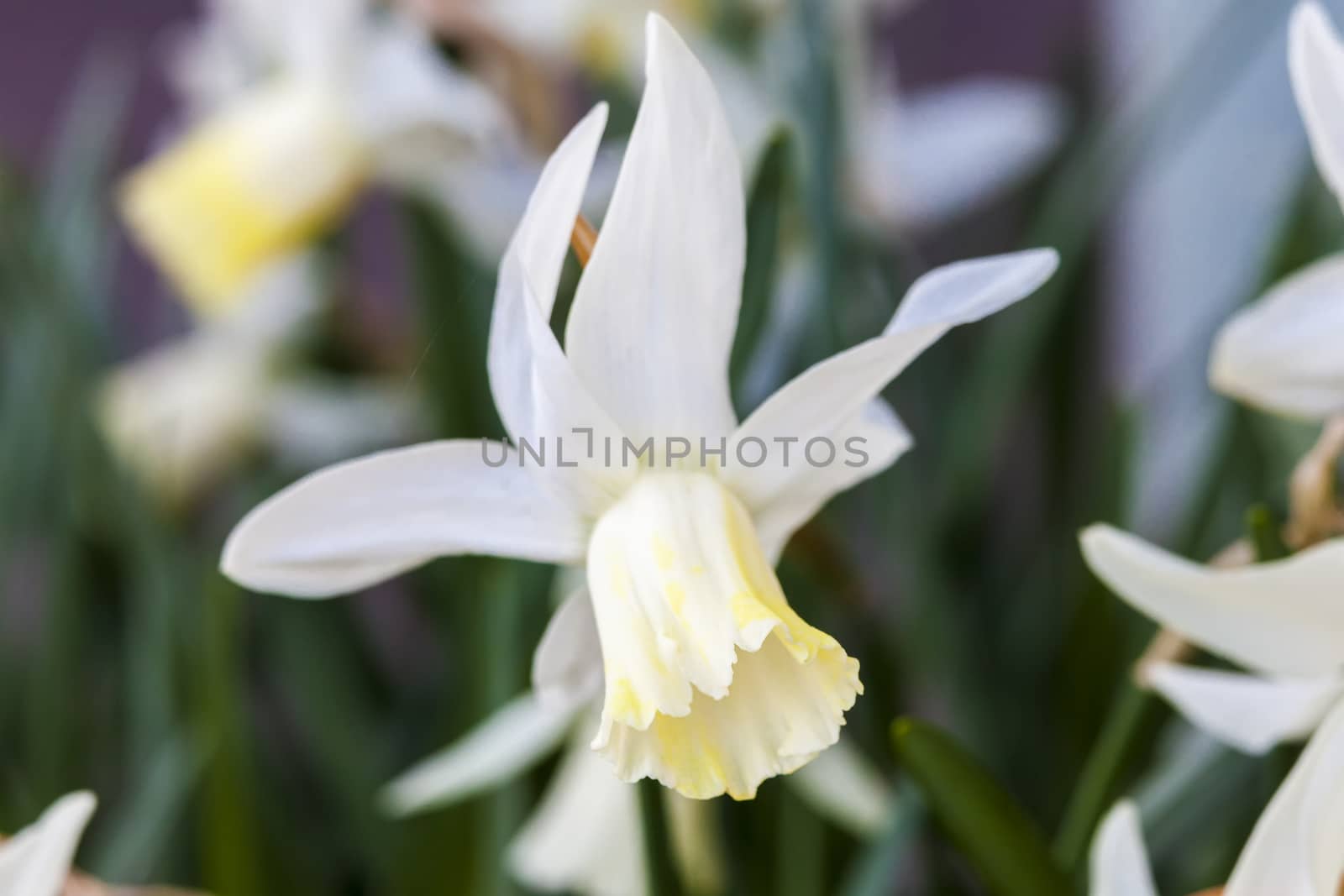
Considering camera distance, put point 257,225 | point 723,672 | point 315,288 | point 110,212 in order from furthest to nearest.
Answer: point 110,212, point 315,288, point 257,225, point 723,672

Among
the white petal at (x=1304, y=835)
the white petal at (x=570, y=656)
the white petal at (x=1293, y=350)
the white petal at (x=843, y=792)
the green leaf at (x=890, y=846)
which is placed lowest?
the white petal at (x=843, y=792)

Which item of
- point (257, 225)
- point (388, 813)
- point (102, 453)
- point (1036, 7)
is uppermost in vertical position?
point (1036, 7)

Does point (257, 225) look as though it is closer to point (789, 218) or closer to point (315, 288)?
point (315, 288)

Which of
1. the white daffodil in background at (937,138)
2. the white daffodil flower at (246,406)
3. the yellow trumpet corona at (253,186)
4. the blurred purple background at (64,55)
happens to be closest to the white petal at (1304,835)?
the white daffodil in background at (937,138)

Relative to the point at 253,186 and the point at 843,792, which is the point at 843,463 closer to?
the point at 843,792

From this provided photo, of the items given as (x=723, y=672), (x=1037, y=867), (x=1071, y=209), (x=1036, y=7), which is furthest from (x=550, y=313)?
(x=1036, y=7)

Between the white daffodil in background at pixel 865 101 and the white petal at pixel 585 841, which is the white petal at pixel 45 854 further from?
the white daffodil in background at pixel 865 101

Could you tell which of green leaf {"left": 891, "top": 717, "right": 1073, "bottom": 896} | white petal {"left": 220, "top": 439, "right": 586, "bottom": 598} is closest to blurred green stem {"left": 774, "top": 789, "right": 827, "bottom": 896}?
green leaf {"left": 891, "top": 717, "right": 1073, "bottom": 896}
